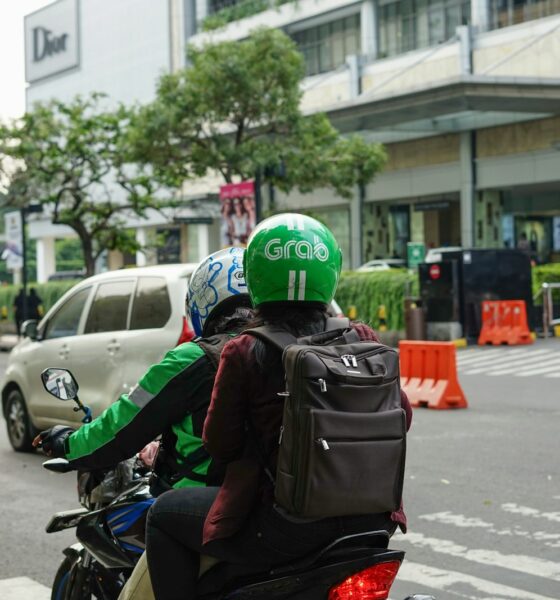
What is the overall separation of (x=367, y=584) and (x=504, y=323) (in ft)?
67.5

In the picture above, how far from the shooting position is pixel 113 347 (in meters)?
9.79

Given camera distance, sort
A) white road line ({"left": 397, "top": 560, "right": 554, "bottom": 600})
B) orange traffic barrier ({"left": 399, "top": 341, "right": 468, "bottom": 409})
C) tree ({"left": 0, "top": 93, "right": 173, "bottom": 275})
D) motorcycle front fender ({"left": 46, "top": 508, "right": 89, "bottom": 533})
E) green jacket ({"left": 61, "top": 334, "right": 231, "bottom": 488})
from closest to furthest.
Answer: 1. green jacket ({"left": 61, "top": 334, "right": 231, "bottom": 488})
2. motorcycle front fender ({"left": 46, "top": 508, "right": 89, "bottom": 533})
3. white road line ({"left": 397, "top": 560, "right": 554, "bottom": 600})
4. orange traffic barrier ({"left": 399, "top": 341, "right": 468, "bottom": 409})
5. tree ({"left": 0, "top": 93, "right": 173, "bottom": 275})

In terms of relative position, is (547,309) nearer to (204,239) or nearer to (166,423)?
(166,423)

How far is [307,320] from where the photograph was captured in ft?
10.0

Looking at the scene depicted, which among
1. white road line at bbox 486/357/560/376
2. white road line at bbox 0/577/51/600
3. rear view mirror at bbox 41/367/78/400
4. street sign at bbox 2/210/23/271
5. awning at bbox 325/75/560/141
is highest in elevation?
awning at bbox 325/75/560/141

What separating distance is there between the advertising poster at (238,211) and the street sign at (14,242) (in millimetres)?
11942

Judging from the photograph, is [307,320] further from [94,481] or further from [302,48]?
[302,48]

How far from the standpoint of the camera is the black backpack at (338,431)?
9.04 feet

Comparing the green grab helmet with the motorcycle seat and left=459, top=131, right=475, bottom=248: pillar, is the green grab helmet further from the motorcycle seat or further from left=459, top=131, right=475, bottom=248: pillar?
left=459, top=131, right=475, bottom=248: pillar

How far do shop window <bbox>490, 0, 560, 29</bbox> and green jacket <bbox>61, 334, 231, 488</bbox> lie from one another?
37225 mm

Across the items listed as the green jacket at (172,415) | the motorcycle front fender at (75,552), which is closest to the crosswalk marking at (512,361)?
the motorcycle front fender at (75,552)

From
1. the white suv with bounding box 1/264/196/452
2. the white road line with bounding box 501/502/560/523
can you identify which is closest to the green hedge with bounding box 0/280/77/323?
the white suv with bounding box 1/264/196/452

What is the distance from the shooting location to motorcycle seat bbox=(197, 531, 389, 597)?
286 centimetres

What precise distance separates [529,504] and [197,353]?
5.03 metres
